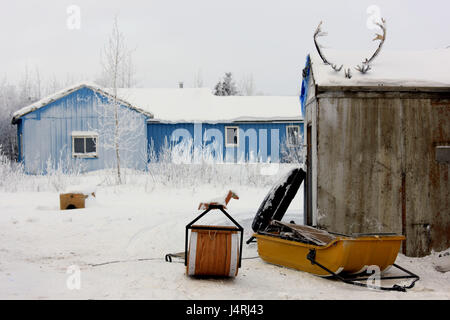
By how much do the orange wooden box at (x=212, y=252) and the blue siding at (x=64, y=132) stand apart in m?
18.2

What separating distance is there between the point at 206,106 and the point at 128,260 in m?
20.8

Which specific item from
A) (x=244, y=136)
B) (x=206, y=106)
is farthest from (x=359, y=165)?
(x=206, y=106)

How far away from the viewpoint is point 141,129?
963 inches

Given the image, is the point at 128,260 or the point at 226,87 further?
the point at 226,87

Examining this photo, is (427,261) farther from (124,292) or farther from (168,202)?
(168,202)

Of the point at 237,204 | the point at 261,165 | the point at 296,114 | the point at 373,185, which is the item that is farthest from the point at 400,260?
the point at 296,114

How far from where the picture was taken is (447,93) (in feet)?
25.0

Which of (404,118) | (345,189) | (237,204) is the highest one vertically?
(404,118)

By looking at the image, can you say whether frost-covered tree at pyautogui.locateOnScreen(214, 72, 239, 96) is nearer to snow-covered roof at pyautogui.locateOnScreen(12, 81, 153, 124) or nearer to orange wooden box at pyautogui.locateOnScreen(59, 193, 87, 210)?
snow-covered roof at pyautogui.locateOnScreen(12, 81, 153, 124)

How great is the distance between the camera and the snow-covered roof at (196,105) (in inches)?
934

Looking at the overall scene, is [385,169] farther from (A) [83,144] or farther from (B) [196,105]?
(B) [196,105]

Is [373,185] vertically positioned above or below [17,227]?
above

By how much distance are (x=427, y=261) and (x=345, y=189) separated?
166 cm
